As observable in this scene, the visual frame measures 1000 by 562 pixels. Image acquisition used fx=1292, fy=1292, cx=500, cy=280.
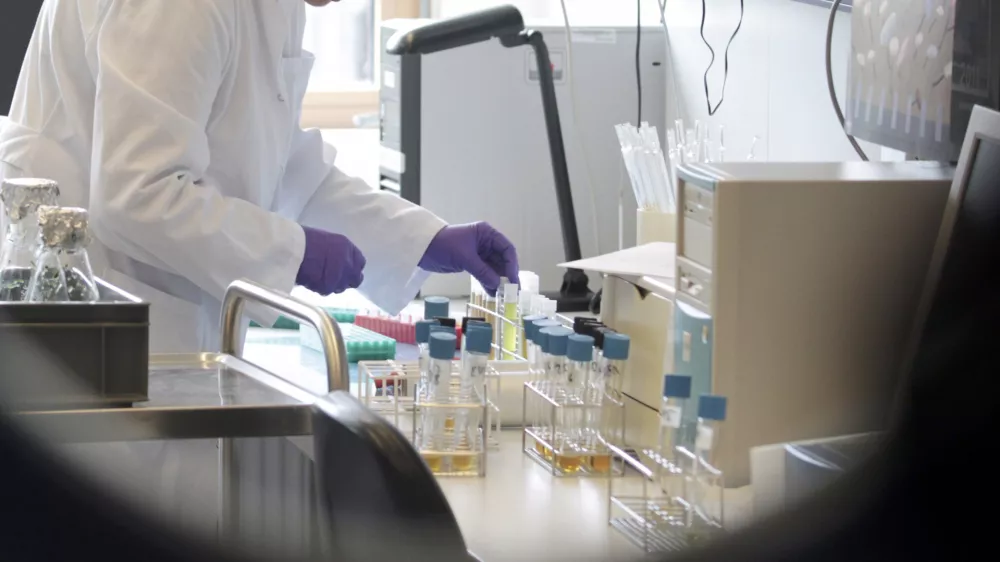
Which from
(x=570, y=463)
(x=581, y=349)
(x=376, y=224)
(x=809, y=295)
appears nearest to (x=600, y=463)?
(x=570, y=463)

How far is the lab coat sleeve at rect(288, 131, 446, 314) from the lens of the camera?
2066 mm

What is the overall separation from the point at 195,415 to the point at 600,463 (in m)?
0.47

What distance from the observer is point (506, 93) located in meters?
2.59

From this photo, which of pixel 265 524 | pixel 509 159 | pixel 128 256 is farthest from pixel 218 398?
pixel 509 159

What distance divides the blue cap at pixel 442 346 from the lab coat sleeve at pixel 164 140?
408mm

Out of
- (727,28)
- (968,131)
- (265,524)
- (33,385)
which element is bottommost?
(265,524)

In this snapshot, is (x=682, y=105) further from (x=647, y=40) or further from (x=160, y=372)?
(x=160, y=372)

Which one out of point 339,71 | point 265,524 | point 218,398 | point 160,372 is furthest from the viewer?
point 339,71

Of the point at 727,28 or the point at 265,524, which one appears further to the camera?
the point at 727,28

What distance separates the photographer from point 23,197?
48.6 inches

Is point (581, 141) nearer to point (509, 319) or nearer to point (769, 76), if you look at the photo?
point (769, 76)

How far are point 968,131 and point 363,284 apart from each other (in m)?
1.24

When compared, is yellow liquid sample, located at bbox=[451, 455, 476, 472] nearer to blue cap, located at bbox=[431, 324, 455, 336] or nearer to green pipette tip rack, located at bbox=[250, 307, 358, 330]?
blue cap, located at bbox=[431, 324, 455, 336]

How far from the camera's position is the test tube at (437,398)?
4.59ft
